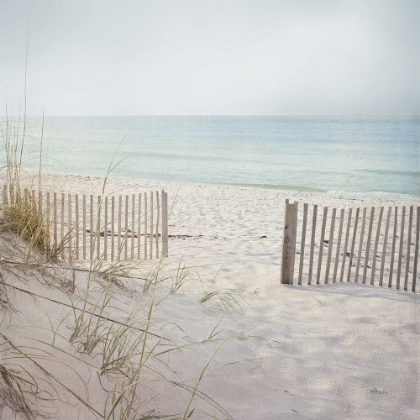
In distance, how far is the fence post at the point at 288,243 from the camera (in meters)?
3.56

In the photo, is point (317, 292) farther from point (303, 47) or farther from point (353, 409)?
point (303, 47)

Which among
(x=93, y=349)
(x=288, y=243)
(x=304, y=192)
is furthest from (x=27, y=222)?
(x=304, y=192)

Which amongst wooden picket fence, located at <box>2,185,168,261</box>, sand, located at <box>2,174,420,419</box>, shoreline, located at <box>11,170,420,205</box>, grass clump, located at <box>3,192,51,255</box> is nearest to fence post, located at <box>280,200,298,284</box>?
sand, located at <box>2,174,420,419</box>

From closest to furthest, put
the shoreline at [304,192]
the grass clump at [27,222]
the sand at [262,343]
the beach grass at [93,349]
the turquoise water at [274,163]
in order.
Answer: the beach grass at [93,349]
the sand at [262,343]
the grass clump at [27,222]
the shoreline at [304,192]
the turquoise water at [274,163]

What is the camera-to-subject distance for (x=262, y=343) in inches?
95.7

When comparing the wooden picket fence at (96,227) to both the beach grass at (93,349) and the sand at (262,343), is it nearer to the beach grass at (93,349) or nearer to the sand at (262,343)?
the beach grass at (93,349)

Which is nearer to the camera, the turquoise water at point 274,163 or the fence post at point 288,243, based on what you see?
the fence post at point 288,243

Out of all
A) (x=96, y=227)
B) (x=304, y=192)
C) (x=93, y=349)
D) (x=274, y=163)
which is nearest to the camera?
(x=93, y=349)

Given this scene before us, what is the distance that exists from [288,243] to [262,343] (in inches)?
52.2

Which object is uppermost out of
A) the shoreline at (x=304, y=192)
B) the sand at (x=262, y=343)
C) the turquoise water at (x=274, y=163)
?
the turquoise water at (x=274, y=163)

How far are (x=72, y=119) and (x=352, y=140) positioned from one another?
3782 centimetres

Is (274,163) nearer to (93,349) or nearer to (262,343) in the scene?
(262,343)

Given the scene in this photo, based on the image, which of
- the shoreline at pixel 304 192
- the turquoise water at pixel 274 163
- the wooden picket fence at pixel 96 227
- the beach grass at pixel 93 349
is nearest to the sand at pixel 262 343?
the beach grass at pixel 93 349

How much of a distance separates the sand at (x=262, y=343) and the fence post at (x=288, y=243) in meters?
0.11
